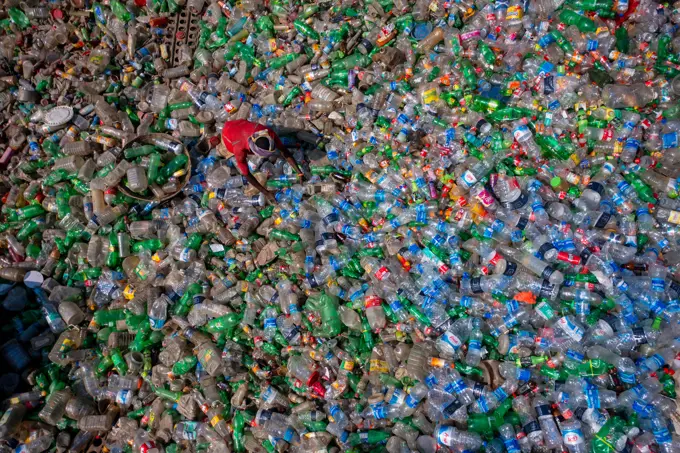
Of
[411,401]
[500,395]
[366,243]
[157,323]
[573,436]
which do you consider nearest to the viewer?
[573,436]

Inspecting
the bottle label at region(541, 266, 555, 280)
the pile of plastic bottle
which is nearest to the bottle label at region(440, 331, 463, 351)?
the pile of plastic bottle

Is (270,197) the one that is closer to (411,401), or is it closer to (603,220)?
(411,401)

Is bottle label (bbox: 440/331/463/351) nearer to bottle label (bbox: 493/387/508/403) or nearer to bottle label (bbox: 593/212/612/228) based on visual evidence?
bottle label (bbox: 493/387/508/403)

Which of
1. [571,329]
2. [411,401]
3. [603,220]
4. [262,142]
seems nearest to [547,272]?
[571,329]

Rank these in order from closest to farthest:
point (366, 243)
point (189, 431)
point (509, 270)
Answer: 1. point (509, 270)
2. point (189, 431)
3. point (366, 243)

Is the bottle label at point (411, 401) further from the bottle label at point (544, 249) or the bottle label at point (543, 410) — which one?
the bottle label at point (544, 249)

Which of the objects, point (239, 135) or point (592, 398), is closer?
point (592, 398)

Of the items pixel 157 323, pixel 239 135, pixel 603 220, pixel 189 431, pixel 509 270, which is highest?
pixel 239 135
